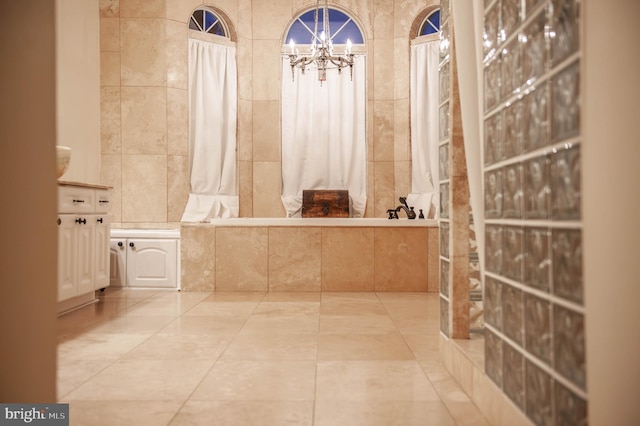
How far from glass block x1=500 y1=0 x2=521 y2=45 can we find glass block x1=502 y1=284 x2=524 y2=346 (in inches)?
27.0

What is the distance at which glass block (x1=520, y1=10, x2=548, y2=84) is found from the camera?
1.15 meters

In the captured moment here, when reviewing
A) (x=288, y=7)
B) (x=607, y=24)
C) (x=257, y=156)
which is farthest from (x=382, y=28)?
(x=607, y=24)

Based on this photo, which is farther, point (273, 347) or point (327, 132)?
point (327, 132)

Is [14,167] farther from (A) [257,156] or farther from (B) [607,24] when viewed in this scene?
(A) [257,156]

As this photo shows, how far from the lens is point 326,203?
19.4 ft

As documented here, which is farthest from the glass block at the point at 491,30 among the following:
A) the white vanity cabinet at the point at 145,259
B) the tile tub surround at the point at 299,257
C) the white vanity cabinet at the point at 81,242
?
the white vanity cabinet at the point at 145,259

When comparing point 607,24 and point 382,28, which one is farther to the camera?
point 382,28

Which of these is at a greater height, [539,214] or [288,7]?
[288,7]

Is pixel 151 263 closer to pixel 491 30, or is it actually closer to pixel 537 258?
pixel 491 30

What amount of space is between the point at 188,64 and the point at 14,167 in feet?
16.7

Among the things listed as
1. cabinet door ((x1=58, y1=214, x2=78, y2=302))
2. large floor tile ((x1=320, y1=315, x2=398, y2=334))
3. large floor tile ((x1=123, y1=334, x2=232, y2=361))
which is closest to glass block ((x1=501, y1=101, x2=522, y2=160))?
large floor tile ((x1=123, y1=334, x2=232, y2=361))

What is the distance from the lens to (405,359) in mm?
2369

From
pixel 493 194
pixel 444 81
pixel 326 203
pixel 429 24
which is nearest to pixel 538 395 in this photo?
pixel 493 194

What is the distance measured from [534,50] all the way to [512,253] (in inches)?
20.3
